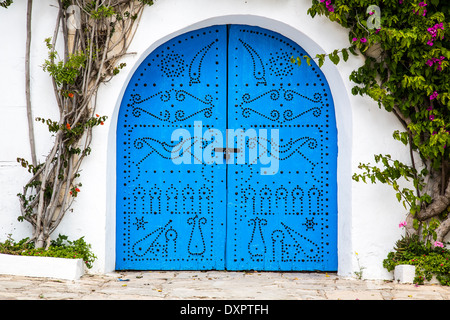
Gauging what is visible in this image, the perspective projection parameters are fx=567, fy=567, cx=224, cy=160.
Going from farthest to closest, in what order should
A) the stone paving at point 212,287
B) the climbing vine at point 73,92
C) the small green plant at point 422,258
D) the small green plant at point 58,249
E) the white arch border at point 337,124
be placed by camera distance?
the white arch border at point 337,124 → the climbing vine at point 73,92 → the small green plant at point 58,249 → the small green plant at point 422,258 → the stone paving at point 212,287

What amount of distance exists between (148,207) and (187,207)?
375 millimetres

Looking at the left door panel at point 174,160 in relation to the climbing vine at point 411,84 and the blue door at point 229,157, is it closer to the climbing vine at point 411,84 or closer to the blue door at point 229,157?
the blue door at point 229,157

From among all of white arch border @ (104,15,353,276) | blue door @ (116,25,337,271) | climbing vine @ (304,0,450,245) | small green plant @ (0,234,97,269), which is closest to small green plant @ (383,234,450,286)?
climbing vine @ (304,0,450,245)

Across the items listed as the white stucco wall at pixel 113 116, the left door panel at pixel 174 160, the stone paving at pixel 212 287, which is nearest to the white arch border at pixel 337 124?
the white stucco wall at pixel 113 116

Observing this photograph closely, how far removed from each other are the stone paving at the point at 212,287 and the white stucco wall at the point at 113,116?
340mm

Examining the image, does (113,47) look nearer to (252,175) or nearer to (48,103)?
(48,103)

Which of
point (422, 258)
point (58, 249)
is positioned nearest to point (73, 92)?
point (58, 249)

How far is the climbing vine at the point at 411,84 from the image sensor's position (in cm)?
484

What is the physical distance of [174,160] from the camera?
5.49 metres

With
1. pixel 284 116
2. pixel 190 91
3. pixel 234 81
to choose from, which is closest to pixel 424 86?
pixel 284 116

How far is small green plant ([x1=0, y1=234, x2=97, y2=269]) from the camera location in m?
4.95

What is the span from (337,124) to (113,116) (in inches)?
83.7

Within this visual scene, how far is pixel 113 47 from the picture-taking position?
17.0 feet

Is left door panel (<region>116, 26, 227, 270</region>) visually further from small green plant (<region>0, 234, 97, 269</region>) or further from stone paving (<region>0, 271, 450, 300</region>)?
small green plant (<region>0, 234, 97, 269</region>)
